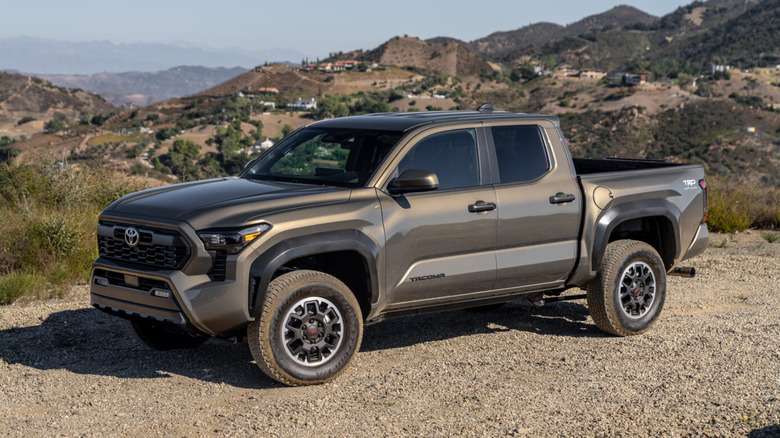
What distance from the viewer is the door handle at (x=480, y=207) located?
603cm

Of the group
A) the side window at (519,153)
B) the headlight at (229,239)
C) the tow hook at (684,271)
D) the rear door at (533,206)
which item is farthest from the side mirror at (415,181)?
the tow hook at (684,271)

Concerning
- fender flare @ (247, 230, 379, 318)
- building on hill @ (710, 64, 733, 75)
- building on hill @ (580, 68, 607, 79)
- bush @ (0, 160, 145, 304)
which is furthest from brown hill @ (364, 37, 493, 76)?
fender flare @ (247, 230, 379, 318)

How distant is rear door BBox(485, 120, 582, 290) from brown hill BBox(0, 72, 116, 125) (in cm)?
15202

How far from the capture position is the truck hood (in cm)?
518

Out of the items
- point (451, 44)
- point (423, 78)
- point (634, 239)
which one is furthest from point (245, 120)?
point (634, 239)

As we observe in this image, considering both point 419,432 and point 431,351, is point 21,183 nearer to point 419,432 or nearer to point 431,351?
point 431,351

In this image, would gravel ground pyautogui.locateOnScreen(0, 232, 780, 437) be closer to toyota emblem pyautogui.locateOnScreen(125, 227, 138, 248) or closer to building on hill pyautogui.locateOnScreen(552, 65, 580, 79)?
toyota emblem pyautogui.locateOnScreen(125, 227, 138, 248)

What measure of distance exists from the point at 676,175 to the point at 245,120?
106 meters

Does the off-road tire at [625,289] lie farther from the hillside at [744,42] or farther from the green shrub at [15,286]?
the hillside at [744,42]

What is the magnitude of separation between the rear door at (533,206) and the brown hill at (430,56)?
543 feet

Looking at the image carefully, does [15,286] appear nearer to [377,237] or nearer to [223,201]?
[223,201]

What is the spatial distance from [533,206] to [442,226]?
0.93 m

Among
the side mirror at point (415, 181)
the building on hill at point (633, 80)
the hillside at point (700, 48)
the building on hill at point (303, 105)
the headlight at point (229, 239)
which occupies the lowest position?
the building on hill at point (303, 105)

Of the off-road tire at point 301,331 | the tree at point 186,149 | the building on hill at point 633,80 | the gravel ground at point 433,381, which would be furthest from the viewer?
the building on hill at point 633,80
